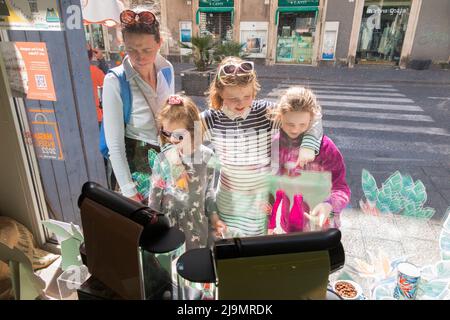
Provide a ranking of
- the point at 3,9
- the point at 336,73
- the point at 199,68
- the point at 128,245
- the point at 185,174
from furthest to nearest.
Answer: the point at 3,9
the point at 185,174
the point at 199,68
the point at 336,73
the point at 128,245

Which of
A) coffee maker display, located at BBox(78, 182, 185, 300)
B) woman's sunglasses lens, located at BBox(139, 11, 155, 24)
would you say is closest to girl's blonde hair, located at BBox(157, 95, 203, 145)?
woman's sunglasses lens, located at BBox(139, 11, 155, 24)

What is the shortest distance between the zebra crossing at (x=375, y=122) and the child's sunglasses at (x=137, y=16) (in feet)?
2.22

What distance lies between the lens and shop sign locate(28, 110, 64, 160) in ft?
6.91

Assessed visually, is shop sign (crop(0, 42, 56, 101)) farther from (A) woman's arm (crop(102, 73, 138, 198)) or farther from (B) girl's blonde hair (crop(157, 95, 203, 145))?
(B) girl's blonde hair (crop(157, 95, 203, 145))

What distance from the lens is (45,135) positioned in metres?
2.16

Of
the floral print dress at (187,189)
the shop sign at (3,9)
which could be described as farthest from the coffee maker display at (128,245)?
the shop sign at (3,9)

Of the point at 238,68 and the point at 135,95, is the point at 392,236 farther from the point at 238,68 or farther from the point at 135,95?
the point at 135,95

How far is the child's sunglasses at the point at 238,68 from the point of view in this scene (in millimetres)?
1538

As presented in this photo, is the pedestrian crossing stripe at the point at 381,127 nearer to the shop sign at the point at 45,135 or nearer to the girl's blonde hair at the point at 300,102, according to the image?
the girl's blonde hair at the point at 300,102

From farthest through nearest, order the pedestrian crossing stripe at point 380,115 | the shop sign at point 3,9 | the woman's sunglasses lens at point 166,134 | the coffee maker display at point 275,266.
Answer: the shop sign at point 3,9 < the woman's sunglasses lens at point 166,134 < the pedestrian crossing stripe at point 380,115 < the coffee maker display at point 275,266

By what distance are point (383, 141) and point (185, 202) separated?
3.42ft

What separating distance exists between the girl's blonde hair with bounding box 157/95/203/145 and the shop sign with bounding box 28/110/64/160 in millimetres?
874

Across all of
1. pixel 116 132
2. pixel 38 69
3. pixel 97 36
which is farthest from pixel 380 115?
pixel 38 69

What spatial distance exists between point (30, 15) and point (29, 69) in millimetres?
307
